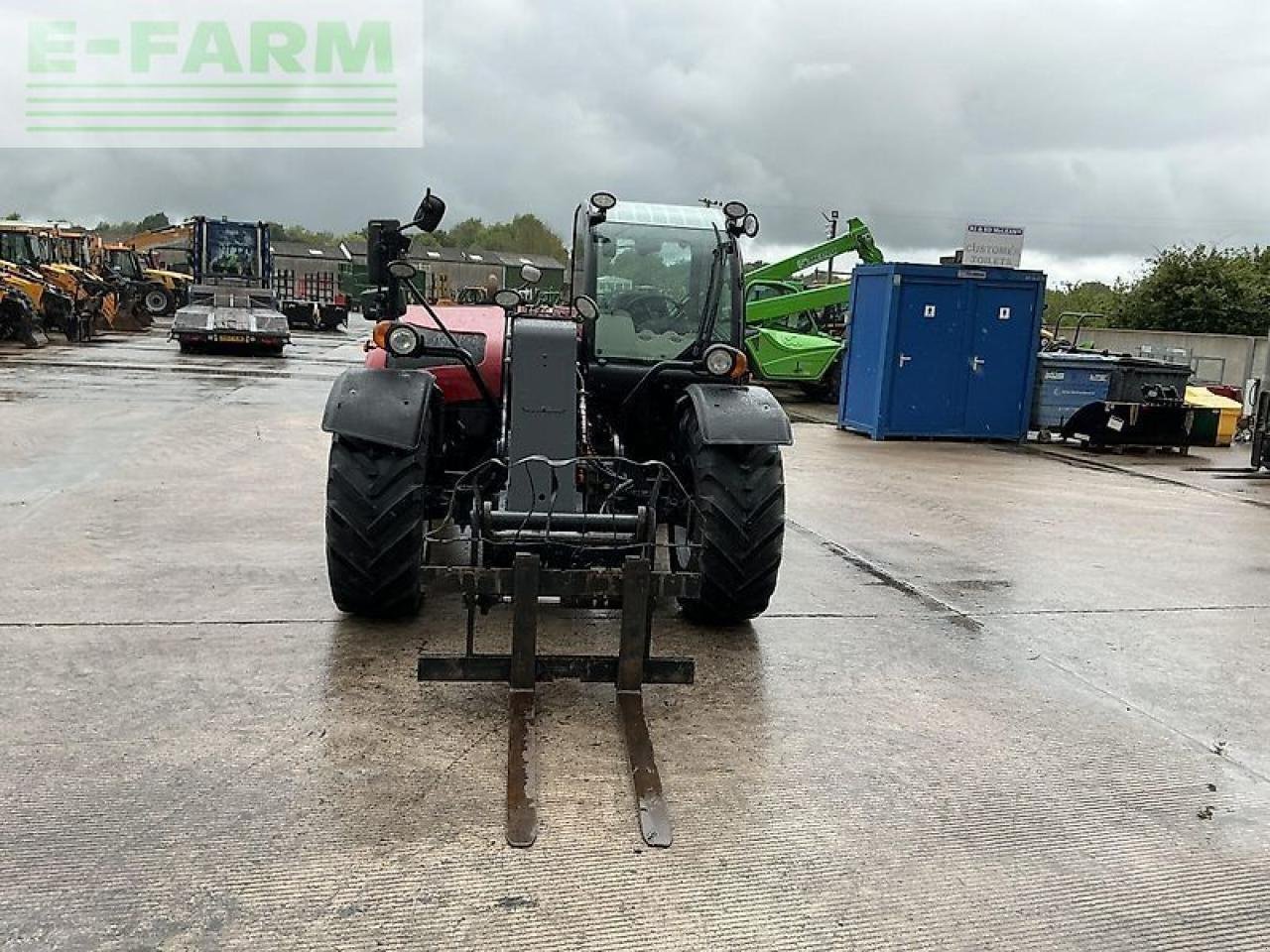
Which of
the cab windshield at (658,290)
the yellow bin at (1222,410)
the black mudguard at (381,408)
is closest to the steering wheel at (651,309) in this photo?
the cab windshield at (658,290)

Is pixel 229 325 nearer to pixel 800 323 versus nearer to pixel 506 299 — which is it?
pixel 800 323

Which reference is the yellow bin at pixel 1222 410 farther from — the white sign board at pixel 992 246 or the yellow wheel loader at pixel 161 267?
the yellow wheel loader at pixel 161 267

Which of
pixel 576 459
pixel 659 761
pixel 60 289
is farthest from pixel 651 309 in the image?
pixel 60 289

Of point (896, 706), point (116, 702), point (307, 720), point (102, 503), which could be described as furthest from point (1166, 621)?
point (102, 503)

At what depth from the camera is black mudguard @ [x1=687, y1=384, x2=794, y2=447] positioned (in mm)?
4527

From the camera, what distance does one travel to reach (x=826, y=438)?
502 inches

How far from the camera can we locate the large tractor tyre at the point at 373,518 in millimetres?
4293

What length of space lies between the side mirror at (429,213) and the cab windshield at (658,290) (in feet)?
3.95

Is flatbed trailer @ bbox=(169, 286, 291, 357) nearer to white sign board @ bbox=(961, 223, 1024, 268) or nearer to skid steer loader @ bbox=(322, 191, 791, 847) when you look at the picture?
white sign board @ bbox=(961, 223, 1024, 268)

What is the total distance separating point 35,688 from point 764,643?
283 cm

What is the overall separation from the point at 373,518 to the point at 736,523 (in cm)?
147

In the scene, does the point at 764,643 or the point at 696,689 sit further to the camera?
the point at 764,643

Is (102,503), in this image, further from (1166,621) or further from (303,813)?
(1166,621)

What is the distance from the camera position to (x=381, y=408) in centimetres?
442
